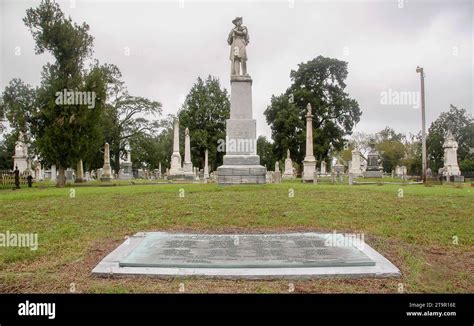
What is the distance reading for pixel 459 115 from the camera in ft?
174

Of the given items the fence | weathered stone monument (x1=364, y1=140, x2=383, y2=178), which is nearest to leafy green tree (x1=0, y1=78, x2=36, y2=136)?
the fence

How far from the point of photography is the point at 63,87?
23.1 metres

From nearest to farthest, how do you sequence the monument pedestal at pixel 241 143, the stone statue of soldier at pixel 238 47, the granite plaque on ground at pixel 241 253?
1. the granite plaque on ground at pixel 241 253
2. the monument pedestal at pixel 241 143
3. the stone statue of soldier at pixel 238 47

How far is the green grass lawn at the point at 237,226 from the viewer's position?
17.1 ft

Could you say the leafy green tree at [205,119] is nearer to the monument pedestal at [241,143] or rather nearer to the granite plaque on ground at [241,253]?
the monument pedestal at [241,143]

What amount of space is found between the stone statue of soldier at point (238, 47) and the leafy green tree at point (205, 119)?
34440mm

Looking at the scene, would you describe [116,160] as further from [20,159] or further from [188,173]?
[188,173]

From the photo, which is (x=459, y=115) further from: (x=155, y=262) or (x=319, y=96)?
(x=155, y=262)

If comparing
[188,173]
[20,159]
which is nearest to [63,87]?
[188,173]

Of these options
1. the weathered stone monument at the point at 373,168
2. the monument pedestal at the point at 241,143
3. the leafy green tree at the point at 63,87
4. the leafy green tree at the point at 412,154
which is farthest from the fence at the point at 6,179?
the leafy green tree at the point at 412,154

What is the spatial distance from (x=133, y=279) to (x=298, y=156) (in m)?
42.0

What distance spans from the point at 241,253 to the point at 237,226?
2907 millimetres

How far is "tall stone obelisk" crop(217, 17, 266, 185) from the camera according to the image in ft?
50.3

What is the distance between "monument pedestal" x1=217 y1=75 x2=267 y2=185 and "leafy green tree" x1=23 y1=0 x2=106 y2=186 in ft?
37.2
